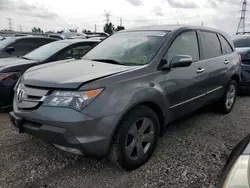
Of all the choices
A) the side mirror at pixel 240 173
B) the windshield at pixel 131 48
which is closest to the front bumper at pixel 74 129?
the windshield at pixel 131 48

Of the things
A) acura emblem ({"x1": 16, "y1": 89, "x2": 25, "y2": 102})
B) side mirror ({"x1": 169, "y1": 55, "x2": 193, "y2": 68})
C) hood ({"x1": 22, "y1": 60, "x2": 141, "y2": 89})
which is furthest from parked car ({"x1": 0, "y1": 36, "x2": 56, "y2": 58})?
side mirror ({"x1": 169, "y1": 55, "x2": 193, "y2": 68})

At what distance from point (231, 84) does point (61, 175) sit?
3661mm

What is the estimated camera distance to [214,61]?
14.4ft

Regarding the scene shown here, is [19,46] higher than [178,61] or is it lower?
lower

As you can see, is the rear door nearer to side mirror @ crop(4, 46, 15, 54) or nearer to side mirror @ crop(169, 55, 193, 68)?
side mirror @ crop(169, 55, 193, 68)

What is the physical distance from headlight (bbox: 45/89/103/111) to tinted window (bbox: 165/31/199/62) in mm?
1323

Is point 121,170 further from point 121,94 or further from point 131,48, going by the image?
point 131,48

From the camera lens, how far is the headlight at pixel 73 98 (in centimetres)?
253

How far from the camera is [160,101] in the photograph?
10.5 ft

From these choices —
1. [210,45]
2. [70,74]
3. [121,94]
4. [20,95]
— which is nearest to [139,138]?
[121,94]

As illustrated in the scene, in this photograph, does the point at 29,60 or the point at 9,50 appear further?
the point at 9,50

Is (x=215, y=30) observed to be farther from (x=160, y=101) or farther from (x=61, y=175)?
(x=61, y=175)

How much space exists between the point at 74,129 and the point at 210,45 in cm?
298

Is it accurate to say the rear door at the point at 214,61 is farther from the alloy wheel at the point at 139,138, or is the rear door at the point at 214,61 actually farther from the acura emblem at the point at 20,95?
the acura emblem at the point at 20,95
